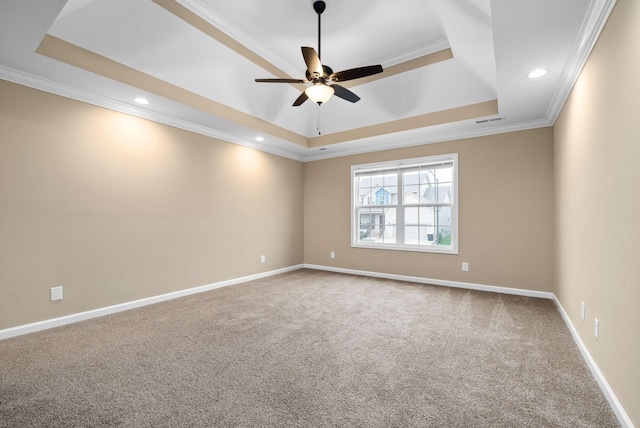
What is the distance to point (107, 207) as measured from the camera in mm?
3301

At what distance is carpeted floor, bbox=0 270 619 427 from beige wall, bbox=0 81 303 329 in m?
0.45

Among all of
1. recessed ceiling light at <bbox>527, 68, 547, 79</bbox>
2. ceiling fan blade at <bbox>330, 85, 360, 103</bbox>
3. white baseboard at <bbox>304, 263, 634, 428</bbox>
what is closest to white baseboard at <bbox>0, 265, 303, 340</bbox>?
white baseboard at <bbox>304, 263, 634, 428</bbox>

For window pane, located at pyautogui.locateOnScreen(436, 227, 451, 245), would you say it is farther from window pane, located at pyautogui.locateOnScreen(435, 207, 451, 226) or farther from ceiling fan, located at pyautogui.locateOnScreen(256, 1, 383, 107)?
ceiling fan, located at pyautogui.locateOnScreen(256, 1, 383, 107)

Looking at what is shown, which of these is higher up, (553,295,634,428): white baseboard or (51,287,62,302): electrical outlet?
(51,287,62,302): electrical outlet

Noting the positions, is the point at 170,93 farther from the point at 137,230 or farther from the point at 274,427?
the point at 274,427

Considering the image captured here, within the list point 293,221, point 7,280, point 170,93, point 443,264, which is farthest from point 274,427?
point 293,221

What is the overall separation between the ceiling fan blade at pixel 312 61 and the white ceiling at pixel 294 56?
777mm

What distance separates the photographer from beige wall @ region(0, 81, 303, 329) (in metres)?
2.71

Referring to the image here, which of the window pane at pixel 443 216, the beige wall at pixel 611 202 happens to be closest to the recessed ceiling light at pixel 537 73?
the beige wall at pixel 611 202

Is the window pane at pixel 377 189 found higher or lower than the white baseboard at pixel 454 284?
higher

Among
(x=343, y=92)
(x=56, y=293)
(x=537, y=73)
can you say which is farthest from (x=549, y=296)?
(x=56, y=293)

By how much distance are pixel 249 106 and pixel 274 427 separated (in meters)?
3.82

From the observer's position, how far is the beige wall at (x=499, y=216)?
12.7 feet

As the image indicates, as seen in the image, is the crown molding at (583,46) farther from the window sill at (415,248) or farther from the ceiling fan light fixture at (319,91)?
the window sill at (415,248)
